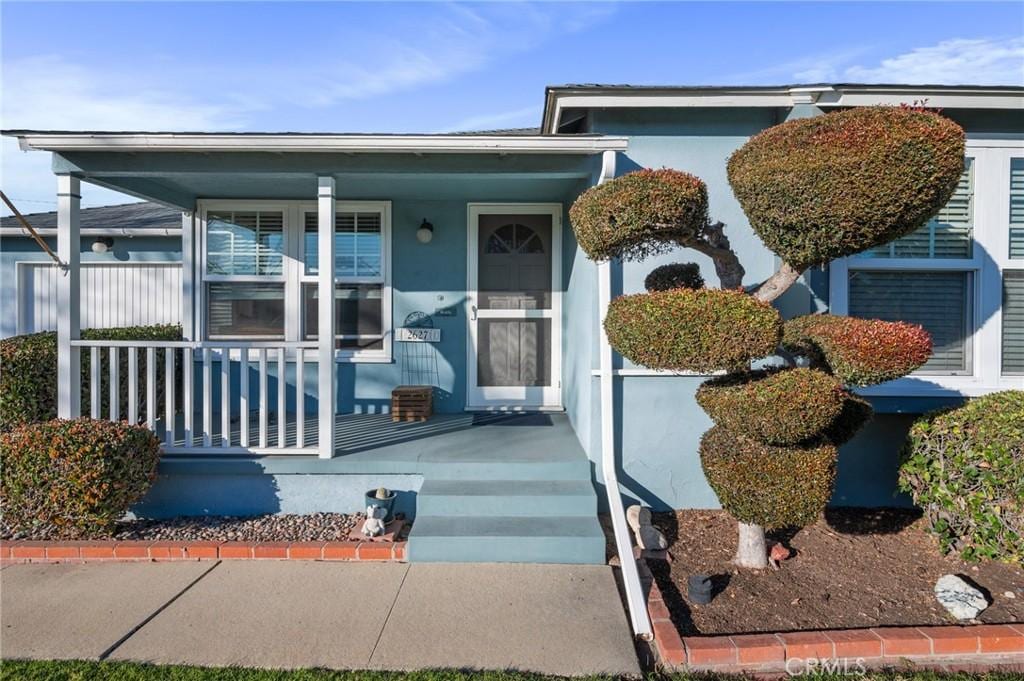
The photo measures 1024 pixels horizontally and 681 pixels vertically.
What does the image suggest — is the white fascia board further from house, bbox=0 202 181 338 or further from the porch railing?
house, bbox=0 202 181 338

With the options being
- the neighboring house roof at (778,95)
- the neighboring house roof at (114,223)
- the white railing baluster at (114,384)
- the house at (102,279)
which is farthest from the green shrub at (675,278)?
the house at (102,279)

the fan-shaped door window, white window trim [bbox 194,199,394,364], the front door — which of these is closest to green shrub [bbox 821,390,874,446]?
the front door

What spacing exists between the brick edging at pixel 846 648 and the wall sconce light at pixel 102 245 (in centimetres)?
733

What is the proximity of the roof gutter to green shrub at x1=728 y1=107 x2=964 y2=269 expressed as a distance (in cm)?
158

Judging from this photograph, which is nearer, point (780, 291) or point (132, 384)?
point (780, 291)

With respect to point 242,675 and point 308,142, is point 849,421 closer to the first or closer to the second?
point 242,675

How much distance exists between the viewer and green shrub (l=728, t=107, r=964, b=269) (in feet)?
9.11

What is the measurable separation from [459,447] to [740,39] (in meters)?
6.62

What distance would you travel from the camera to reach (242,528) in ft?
14.4

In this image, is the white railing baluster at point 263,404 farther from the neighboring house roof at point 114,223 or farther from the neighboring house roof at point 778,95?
the neighboring house roof at point 778,95

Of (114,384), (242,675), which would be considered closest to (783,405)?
(242,675)

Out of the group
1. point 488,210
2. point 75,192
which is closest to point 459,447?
point 488,210

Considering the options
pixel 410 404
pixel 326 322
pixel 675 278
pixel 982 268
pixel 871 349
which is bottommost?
pixel 410 404

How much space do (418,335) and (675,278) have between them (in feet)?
10.7
